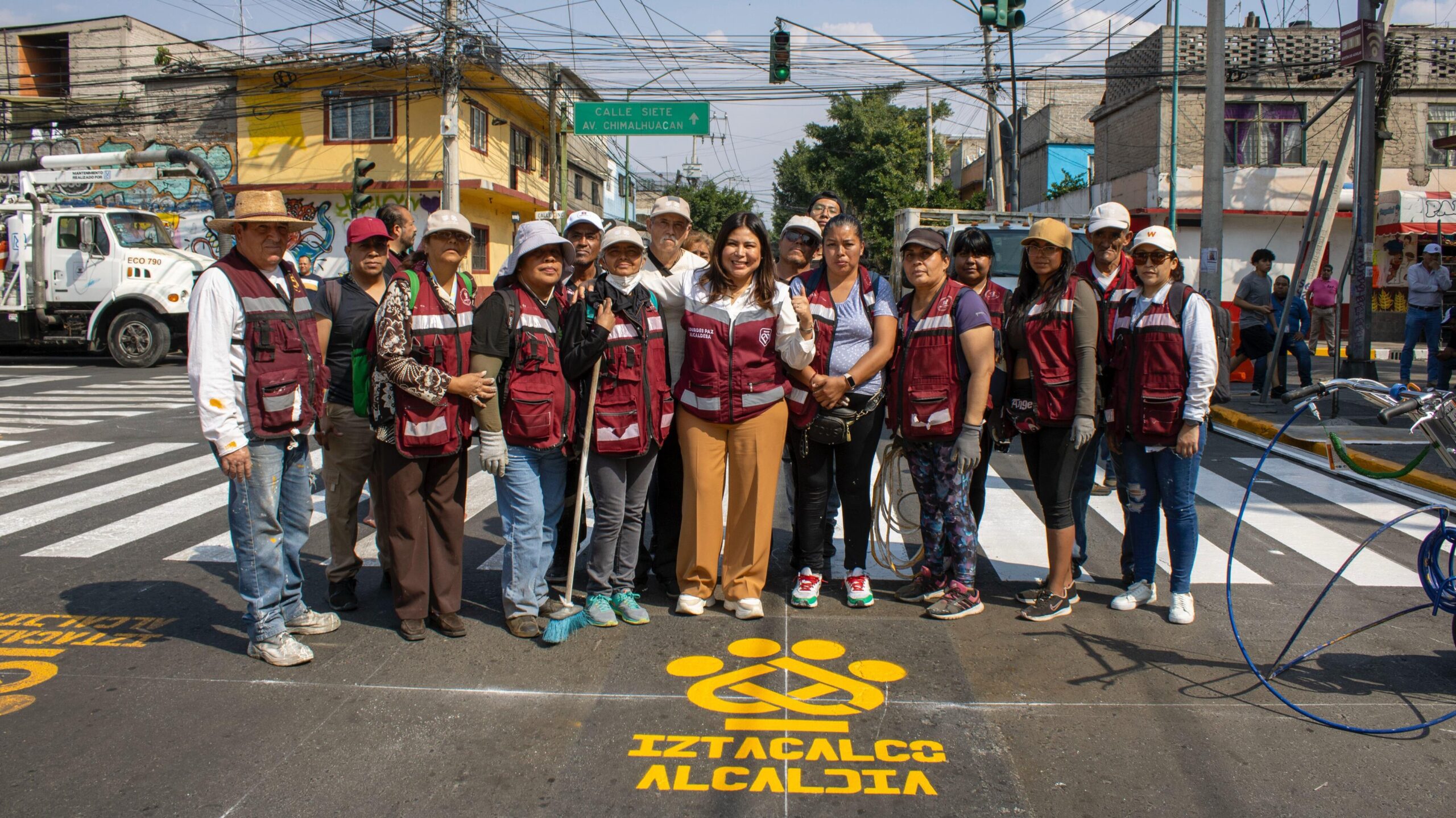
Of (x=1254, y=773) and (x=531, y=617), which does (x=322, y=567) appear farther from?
(x=1254, y=773)

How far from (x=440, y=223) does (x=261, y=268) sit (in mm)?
767

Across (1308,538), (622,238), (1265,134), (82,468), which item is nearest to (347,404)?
(622,238)

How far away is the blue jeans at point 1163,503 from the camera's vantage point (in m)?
4.83

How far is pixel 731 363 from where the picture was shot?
4754 mm

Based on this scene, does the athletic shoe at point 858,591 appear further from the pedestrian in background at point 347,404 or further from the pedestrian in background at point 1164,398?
the pedestrian in background at point 347,404

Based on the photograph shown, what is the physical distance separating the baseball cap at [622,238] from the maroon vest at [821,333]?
0.93 m

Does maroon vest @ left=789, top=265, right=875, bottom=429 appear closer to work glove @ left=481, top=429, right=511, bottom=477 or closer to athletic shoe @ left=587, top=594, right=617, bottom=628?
athletic shoe @ left=587, top=594, right=617, bottom=628

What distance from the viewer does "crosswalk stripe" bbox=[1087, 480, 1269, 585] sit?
18.4 ft

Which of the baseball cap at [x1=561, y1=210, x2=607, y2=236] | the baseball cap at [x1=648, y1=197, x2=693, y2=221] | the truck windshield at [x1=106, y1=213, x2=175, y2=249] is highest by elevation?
the truck windshield at [x1=106, y1=213, x2=175, y2=249]

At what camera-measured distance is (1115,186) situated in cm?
2984

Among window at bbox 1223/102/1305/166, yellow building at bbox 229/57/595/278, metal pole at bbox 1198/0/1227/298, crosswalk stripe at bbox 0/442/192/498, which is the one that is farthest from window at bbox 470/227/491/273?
metal pole at bbox 1198/0/1227/298

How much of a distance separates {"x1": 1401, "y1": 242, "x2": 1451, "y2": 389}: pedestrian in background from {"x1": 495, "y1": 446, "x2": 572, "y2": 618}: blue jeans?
12061 millimetres

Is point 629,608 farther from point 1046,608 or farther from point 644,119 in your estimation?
point 644,119

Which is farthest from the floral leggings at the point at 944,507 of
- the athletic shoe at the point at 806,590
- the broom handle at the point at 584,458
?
the broom handle at the point at 584,458
